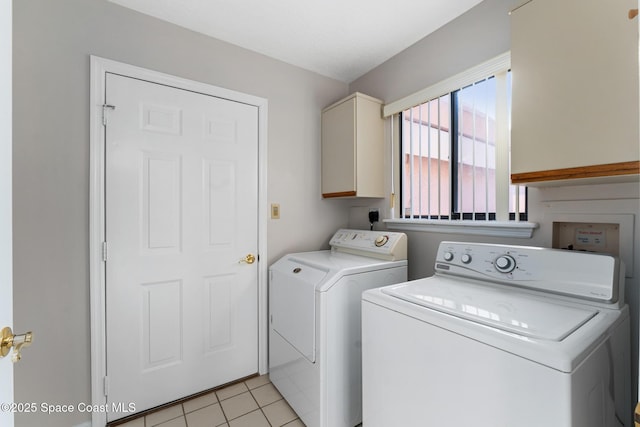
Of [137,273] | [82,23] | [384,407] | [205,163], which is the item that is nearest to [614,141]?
[384,407]

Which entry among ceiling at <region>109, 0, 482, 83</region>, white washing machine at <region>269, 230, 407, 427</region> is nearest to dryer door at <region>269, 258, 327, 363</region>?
white washing machine at <region>269, 230, 407, 427</region>

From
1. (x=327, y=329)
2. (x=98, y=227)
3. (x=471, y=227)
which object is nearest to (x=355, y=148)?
(x=471, y=227)

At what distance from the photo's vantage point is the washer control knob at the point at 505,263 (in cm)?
116

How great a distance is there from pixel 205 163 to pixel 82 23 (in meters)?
0.96

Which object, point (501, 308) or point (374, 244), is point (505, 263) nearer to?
point (501, 308)

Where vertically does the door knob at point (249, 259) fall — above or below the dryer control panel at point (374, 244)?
below

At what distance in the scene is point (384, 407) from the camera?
1.11 meters

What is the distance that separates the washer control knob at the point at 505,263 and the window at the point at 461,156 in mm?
397

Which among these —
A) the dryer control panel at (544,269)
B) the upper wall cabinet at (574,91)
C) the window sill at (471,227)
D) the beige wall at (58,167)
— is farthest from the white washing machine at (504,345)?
the beige wall at (58,167)

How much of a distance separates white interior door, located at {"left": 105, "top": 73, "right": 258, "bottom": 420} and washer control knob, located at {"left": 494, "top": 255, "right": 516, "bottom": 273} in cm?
156

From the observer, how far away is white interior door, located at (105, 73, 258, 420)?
1576 mm
